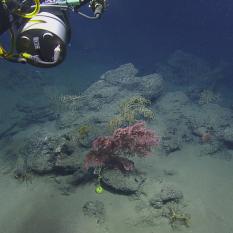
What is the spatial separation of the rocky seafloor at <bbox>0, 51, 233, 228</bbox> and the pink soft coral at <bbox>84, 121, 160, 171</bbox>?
0.29 m

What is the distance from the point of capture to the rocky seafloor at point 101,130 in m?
5.99

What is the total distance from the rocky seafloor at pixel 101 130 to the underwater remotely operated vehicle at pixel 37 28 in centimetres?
321

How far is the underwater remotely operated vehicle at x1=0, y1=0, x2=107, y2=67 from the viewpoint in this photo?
11.3 ft

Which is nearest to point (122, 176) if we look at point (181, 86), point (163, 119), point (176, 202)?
point (176, 202)

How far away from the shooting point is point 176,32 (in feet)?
131

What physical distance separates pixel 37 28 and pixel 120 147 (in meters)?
3.45

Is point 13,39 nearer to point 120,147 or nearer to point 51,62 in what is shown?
point 51,62

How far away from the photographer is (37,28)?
3.62m

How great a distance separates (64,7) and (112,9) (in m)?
45.0


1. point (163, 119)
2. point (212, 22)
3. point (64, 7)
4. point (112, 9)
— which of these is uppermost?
point (212, 22)

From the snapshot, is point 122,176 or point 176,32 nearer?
point 122,176

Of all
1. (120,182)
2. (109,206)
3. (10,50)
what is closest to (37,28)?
(10,50)

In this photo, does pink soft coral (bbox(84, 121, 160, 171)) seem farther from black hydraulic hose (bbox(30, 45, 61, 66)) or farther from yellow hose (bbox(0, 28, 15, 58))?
yellow hose (bbox(0, 28, 15, 58))

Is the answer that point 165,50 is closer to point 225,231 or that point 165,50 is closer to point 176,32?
point 176,32
